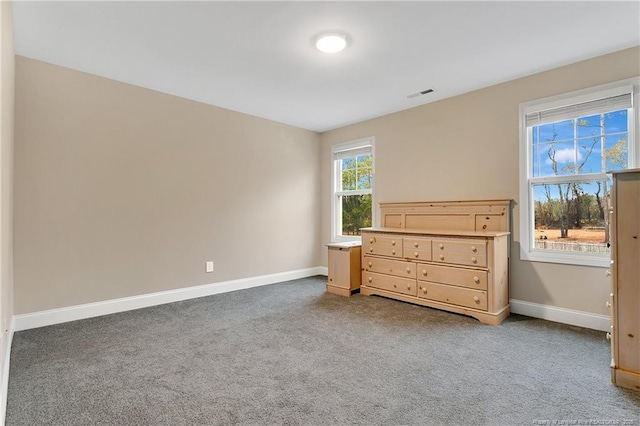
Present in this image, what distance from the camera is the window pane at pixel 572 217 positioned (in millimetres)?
2865

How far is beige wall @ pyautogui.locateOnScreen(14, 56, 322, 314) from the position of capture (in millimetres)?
2865

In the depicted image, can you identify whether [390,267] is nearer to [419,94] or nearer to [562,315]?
[562,315]

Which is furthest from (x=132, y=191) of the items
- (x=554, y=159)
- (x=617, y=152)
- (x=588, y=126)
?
(x=617, y=152)

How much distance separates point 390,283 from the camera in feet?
12.3

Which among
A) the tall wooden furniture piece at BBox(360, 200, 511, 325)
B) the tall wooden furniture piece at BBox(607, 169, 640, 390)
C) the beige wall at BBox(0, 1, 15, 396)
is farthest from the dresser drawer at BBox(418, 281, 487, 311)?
the beige wall at BBox(0, 1, 15, 396)

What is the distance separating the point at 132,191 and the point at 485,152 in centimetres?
388

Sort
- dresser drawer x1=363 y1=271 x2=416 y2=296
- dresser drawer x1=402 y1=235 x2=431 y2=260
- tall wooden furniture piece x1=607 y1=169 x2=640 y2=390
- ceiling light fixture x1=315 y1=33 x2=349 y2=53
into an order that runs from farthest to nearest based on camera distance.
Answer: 1. dresser drawer x1=363 y1=271 x2=416 y2=296
2. dresser drawer x1=402 y1=235 x2=431 y2=260
3. ceiling light fixture x1=315 y1=33 x2=349 y2=53
4. tall wooden furniture piece x1=607 y1=169 x2=640 y2=390

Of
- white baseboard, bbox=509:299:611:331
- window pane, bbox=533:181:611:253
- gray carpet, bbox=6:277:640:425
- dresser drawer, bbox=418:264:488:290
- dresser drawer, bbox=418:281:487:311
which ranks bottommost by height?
gray carpet, bbox=6:277:640:425

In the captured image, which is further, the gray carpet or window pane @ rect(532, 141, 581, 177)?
window pane @ rect(532, 141, 581, 177)

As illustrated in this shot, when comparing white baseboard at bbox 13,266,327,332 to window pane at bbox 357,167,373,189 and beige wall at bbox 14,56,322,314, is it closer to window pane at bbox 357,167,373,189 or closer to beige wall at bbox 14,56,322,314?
beige wall at bbox 14,56,322,314

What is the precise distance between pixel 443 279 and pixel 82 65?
13.4 feet

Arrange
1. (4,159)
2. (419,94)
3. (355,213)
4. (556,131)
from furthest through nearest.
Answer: (355,213)
(419,94)
(556,131)
(4,159)

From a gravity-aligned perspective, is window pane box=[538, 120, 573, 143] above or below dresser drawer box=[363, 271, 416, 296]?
above

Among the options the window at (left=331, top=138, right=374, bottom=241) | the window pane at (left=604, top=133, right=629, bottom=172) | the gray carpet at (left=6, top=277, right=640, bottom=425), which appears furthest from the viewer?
the window at (left=331, top=138, right=374, bottom=241)
